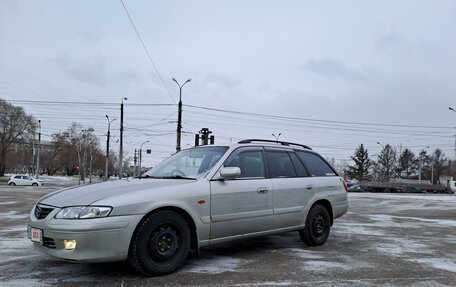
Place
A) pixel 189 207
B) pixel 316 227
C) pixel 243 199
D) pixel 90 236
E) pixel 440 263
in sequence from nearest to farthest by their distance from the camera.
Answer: pixel 90 236 → pixel 189 207 → pixel 243 199 → pixel 440 263 → pixel 316 227

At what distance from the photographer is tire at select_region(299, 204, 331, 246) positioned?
689 cm

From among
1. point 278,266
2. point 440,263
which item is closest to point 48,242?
point 278,266

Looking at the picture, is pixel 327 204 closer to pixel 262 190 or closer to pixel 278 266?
pixel 262 190

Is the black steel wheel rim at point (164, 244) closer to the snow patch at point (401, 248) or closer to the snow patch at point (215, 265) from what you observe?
the snow patch at point (215, 265)

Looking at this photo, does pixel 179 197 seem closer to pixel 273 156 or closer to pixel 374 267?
→ pixel 273 156

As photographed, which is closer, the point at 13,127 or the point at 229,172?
the point at 229,172

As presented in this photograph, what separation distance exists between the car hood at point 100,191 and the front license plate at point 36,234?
32 centimetres

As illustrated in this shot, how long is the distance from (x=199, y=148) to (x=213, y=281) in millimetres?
2356

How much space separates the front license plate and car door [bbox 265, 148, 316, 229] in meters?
3.17

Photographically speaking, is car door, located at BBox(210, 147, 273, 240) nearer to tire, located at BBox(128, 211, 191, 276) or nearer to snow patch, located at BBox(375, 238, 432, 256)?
tire, located at BBox(128, 211, 191, 276)

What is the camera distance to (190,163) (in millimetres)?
6086

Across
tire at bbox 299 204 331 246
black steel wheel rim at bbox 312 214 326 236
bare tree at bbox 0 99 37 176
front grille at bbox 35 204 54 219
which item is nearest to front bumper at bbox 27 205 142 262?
A: front grille at bbox 35 204 54 219

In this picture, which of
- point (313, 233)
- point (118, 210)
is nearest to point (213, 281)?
point (118, 210)

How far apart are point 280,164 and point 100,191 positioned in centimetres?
292
